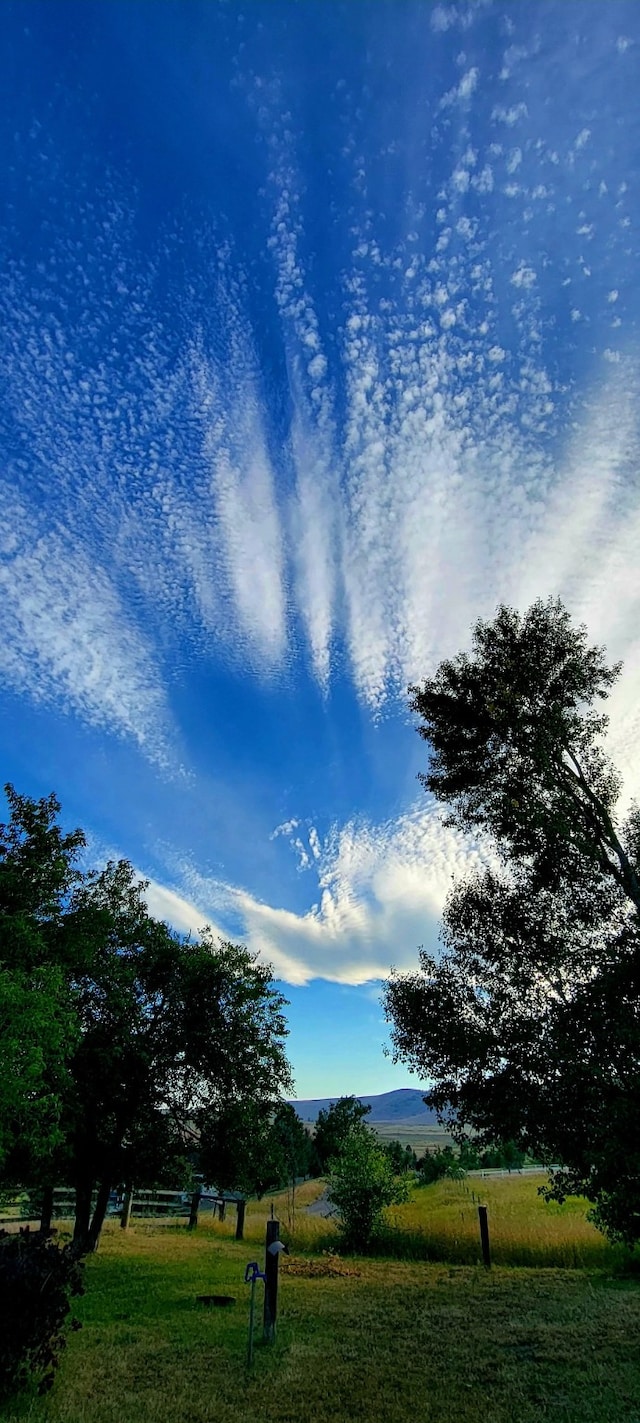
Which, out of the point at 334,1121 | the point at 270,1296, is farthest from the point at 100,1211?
the point at 334,1121

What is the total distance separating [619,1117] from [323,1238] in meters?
18.6

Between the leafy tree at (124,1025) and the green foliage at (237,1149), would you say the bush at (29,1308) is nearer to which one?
the leafy tree at (124,1025)

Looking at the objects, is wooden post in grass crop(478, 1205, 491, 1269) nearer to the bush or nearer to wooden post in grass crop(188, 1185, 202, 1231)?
wooden post in grass crop(188, 1185, 202, 1231)

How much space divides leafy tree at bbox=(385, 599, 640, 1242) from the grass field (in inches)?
89.6

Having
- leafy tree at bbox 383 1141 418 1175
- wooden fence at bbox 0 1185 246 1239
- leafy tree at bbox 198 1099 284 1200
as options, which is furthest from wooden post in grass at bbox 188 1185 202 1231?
leafy tree at bbox 383 1141 418 1175

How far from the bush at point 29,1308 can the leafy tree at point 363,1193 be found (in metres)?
16.2

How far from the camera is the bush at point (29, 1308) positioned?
24.6 feet

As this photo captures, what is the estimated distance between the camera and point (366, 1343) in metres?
10.4

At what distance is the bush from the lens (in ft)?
24.6

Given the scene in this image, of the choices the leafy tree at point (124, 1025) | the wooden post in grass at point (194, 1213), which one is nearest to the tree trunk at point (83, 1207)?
the leafy tree at point (124, 1025)

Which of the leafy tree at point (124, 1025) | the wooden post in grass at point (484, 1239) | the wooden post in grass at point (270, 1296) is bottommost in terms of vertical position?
the wooden post in grass at point (484, 1239)

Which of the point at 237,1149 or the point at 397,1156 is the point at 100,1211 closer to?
the point at 237,1149

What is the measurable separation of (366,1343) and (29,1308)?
19.2 ft

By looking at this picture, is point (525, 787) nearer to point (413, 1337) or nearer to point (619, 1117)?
point (619, 1117)
